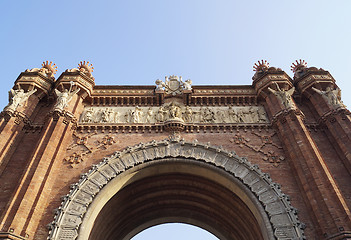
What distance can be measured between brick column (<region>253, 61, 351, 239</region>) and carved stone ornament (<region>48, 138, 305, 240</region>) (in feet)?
2.47

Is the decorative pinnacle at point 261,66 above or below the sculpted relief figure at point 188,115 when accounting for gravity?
above

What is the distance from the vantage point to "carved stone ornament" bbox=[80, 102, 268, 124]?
510 inches

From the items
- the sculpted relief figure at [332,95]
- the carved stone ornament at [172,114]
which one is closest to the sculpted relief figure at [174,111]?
the carved stone ornament at [172,114]

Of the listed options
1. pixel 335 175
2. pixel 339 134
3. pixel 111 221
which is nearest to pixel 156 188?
pixel 111 221

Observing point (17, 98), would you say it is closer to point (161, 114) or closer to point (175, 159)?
point (161, 114)

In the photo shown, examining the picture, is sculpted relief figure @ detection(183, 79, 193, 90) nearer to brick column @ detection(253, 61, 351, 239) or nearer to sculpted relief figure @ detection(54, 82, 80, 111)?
brick column @ detection(253, 61, 351, 239)

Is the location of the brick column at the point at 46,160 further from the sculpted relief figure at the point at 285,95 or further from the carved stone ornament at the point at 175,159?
the sculpted relief figure at the point at 285,95

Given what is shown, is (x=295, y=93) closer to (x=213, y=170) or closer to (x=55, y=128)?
(x=213, y=170)

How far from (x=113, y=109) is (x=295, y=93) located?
9201 mm

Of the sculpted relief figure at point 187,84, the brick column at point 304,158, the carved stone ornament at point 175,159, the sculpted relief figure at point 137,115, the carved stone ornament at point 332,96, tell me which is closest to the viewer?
the brick column at point 304,158

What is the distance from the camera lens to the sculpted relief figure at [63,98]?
1220cm

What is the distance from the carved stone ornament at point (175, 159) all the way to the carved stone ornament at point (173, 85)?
11.0 ft

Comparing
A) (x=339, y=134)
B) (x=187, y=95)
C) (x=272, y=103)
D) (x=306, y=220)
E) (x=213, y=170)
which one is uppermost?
(x=187, y=95)

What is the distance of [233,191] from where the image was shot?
11.0 meters
